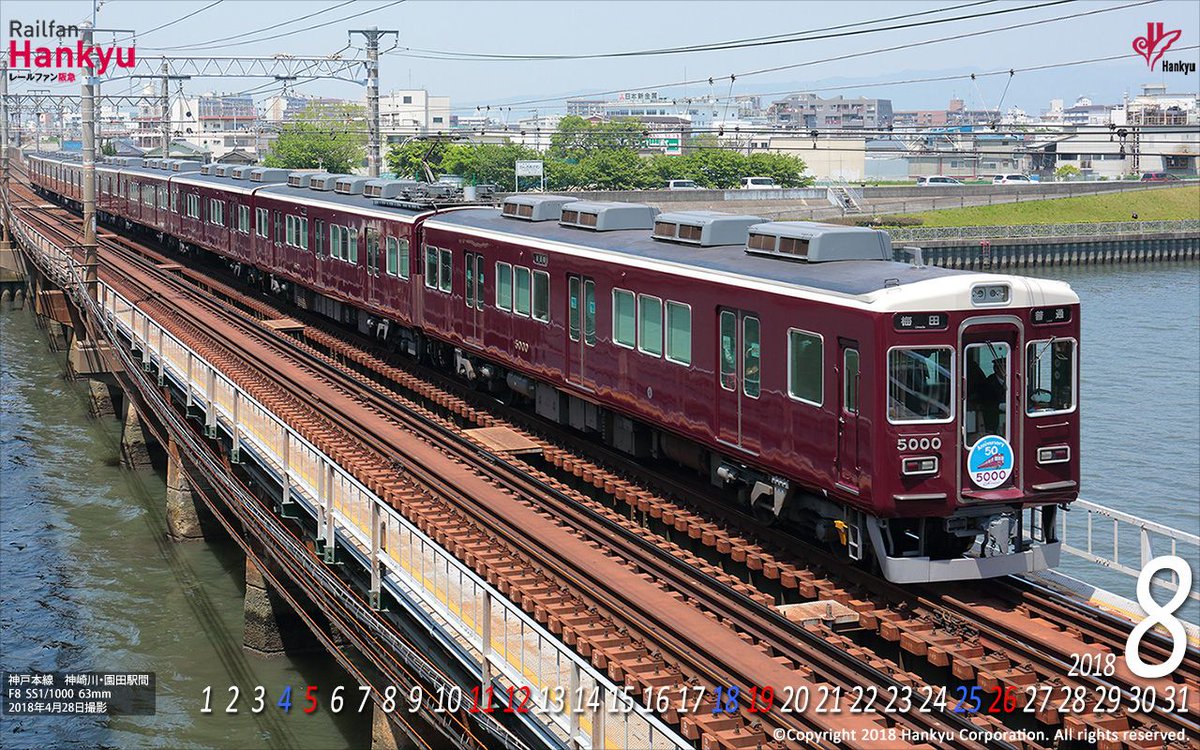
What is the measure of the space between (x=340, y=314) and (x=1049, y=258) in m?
57.5

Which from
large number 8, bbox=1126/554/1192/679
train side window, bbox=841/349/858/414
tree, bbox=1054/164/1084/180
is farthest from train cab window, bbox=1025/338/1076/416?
tree, bbox=1054/164/1084/180

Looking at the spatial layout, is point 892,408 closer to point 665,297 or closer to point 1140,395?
point 665,297

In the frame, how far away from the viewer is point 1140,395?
1523 inches

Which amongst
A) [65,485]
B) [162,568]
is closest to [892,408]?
[162,568]

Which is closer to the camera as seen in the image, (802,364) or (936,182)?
(802,364)

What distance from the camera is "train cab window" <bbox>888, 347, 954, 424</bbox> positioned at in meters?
12.8

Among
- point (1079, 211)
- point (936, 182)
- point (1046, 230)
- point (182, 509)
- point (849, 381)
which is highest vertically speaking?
point (936, 182)

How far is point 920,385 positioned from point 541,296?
863 cm

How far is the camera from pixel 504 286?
21.8 metres

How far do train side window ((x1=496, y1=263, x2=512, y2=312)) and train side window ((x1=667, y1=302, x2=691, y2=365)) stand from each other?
5295 mm

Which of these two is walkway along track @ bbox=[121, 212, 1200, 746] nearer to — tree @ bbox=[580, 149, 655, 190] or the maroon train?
the maroon train

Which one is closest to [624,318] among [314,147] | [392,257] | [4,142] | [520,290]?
[520,290]

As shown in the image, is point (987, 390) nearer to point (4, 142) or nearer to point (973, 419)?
point (973, 419)

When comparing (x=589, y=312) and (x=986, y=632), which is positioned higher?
(x=589, y=312)
